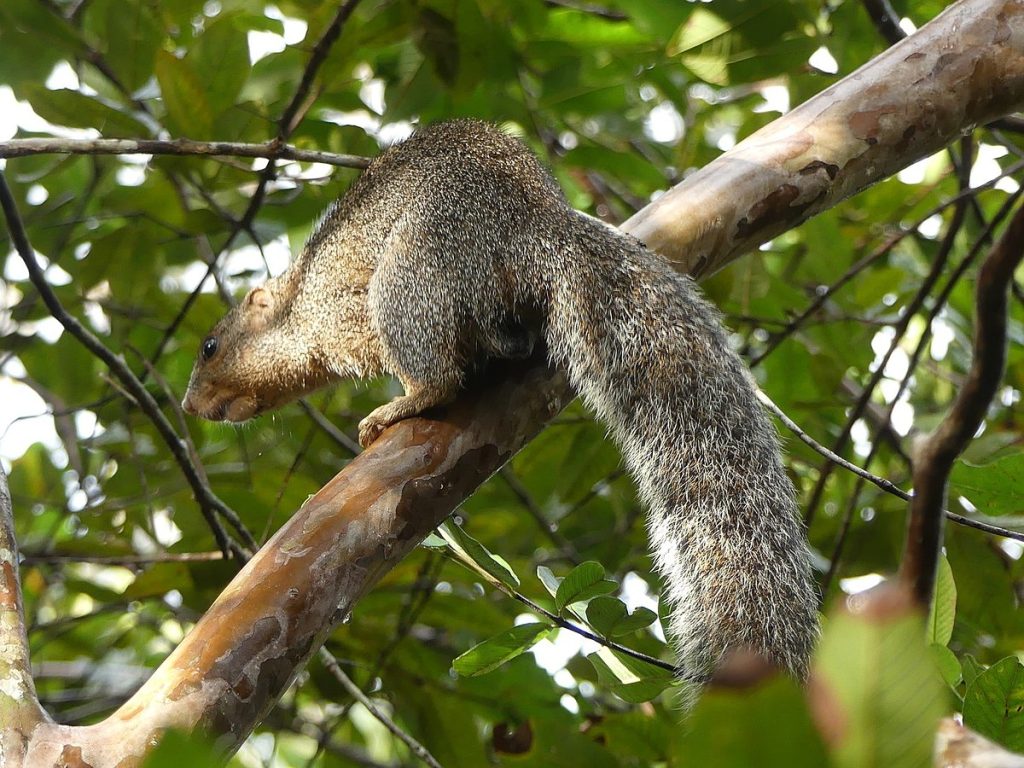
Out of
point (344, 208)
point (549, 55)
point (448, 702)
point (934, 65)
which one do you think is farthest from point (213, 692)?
point (549, 55)

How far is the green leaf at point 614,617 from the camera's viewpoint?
2227 millimetres

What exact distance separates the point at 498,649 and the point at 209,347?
2.35m

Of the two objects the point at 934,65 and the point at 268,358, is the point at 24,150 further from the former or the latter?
the point at 934,65

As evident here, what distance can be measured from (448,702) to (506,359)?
142 centimetres

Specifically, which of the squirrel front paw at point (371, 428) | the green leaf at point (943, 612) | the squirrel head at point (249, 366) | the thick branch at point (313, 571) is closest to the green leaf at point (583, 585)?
the thick branch at point (313, 571)

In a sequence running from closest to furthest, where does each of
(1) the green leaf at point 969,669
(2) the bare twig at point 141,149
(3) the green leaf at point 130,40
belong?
(1) the green leaf at point 969,669, (2) the bare twig at point 141,149, (3) the green leaf at point 130,40

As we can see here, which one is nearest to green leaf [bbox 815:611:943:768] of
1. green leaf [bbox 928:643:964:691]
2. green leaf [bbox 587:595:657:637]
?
green leaf [bbox 928:643:964:691]

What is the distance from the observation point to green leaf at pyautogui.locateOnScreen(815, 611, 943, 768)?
65cm

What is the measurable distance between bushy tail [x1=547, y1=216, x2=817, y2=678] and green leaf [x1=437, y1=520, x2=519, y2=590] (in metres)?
0.39

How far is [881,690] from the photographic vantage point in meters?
0.65

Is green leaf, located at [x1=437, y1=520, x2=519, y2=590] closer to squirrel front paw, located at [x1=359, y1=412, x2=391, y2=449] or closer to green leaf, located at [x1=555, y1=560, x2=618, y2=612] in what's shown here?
green leaf, located at [x1=555, y1=560, x2=618, y2=612]

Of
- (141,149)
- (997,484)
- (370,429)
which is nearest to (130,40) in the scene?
(141,149)

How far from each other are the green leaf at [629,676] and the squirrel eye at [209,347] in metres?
2.32

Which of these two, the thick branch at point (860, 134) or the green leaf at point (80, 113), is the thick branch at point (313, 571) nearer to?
the thick branch at point (860, 134)
